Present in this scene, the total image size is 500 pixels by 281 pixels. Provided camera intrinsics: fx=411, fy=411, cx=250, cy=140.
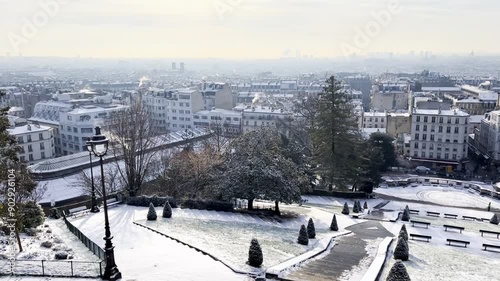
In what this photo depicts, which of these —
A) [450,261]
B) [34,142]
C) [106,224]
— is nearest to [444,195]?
[450,261]

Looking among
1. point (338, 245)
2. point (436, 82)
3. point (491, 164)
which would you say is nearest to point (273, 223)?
point (338, 245)

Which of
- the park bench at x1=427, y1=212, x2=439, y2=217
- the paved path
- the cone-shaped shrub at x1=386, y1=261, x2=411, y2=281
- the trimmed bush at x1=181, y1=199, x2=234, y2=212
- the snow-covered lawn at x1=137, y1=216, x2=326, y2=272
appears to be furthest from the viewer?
the park bench at x1=427, y1=212, x2=439, y2=217

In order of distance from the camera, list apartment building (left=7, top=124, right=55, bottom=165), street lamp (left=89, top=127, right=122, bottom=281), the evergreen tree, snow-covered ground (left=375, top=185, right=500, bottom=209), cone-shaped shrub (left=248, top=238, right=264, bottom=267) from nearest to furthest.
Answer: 1. street lamp (left=89, top=127, right=122, bottom=281)
2. cone-shaped shrub (left=248, top=238, right=264, bottom=267)
3. the evergreen tree
4. snow-covered ground (left=375, top=185, right=500, bottom=209)
5. apartment building (left=7, top=124, right=55, bottom=165)

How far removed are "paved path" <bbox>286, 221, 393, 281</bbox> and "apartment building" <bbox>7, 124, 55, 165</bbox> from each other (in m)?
59.8

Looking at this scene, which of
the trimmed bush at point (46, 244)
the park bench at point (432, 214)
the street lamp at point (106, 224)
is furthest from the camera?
the park bench at point (432, 214)

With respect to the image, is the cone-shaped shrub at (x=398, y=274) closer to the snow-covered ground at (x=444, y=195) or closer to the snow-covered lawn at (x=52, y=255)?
the snow-covered lawn at (x=52, y=255)

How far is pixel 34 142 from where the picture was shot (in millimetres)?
70188

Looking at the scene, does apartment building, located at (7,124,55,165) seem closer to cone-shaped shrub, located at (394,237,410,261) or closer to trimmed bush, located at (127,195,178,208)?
trimmed bush, located at (127,195,178,208)

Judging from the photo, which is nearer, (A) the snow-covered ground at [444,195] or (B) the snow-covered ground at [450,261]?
(B) the snow-covered ground at [450,261]

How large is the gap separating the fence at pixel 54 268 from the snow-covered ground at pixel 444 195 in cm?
4453

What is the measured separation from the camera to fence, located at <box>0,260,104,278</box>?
1567cm

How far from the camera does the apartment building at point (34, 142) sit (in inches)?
2704

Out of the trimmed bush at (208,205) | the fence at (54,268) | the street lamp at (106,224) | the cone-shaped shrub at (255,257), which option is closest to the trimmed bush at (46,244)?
the fence at (54,268)

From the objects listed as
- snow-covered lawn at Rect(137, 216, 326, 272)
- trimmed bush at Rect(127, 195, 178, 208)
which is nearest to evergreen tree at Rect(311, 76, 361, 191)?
snow-covered lawn at Rect(137, 216, 326, 272)
